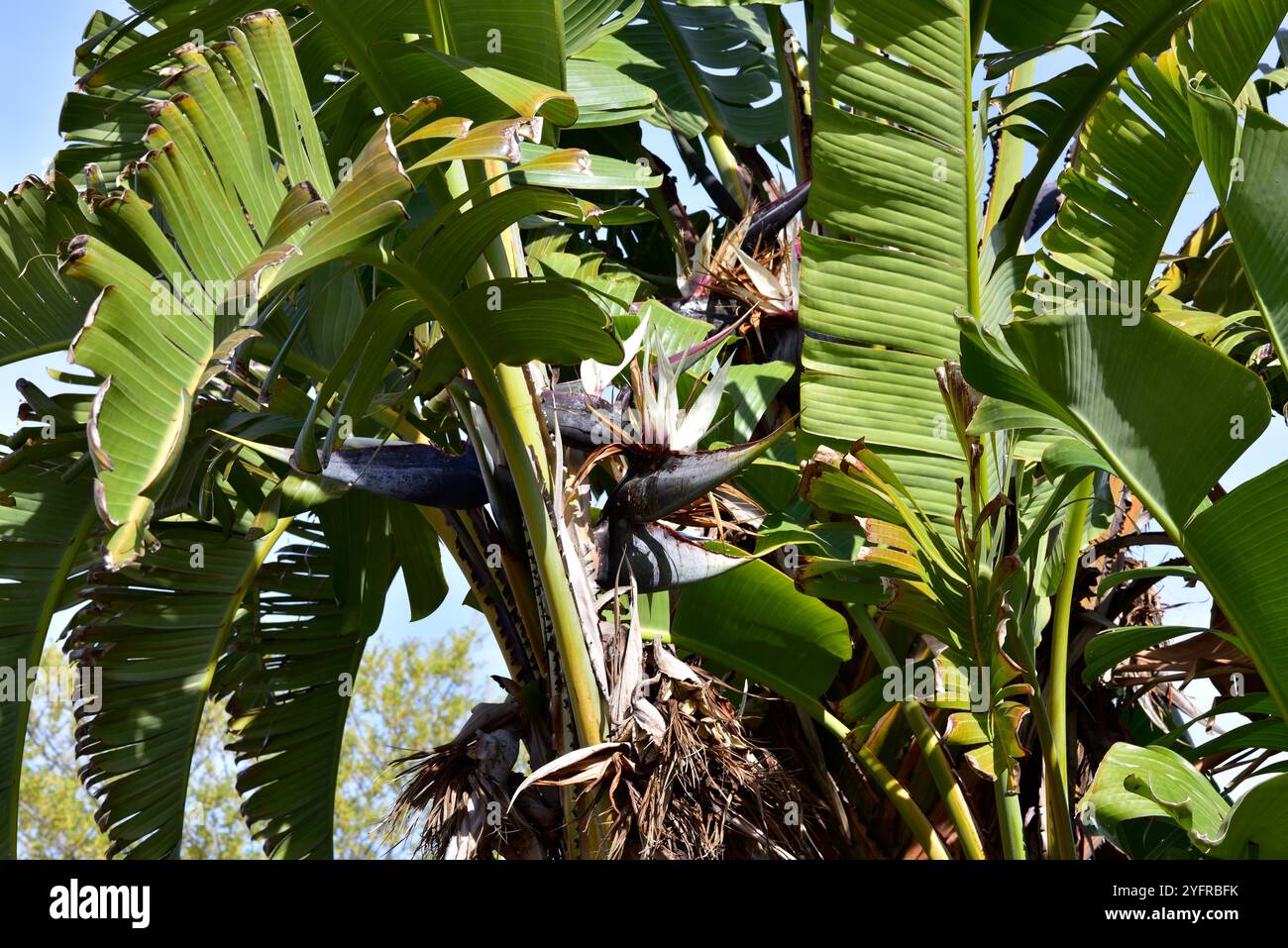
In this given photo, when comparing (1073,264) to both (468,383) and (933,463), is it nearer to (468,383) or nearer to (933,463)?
(933,463)

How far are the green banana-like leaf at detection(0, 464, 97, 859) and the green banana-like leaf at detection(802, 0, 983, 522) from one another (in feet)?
6.55

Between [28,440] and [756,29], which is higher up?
[756,29]

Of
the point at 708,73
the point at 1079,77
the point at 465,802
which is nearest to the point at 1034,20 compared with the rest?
the point at 1079,77

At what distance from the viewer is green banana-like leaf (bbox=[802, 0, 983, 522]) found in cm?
287

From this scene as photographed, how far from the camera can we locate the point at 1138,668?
344 centimetres

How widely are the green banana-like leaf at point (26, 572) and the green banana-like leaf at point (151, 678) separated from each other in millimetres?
114

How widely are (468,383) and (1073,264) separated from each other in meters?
1.52

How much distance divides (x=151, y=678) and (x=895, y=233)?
2.27 m

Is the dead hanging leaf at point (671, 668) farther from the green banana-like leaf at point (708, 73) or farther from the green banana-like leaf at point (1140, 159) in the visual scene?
the green banana-like leaf at point (708, 73)

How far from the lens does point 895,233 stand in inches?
114

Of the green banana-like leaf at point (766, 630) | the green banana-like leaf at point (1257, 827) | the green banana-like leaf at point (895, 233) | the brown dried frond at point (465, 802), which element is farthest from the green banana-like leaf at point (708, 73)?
the green banana-like leaf at point (1257, 827)

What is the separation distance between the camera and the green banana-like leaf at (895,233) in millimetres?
2873

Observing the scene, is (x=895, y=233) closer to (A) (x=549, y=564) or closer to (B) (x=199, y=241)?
(A) (x=549, y=564)
